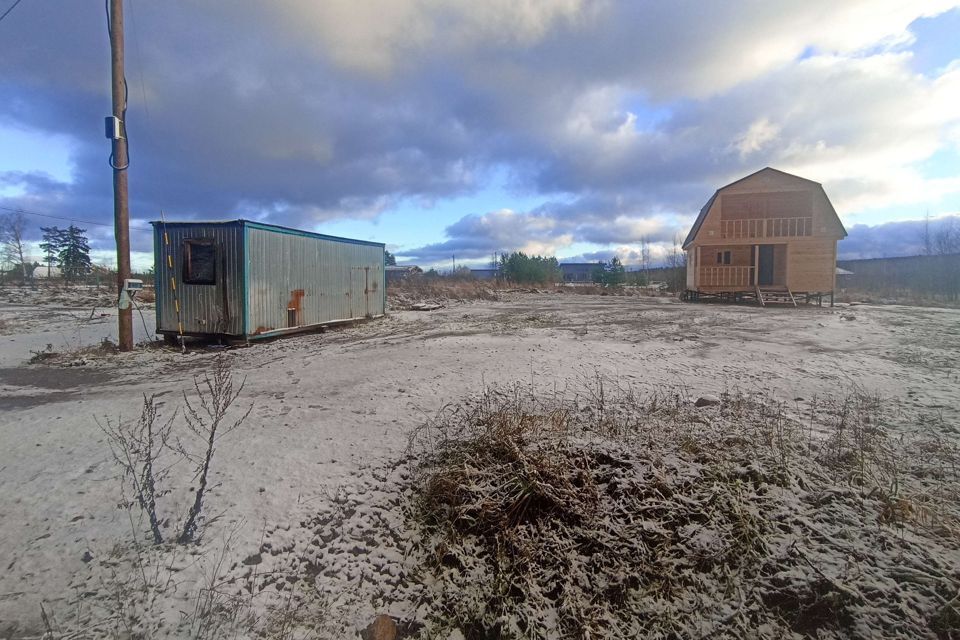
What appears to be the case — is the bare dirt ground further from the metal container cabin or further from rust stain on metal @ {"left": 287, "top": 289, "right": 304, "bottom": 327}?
the metal container cabin

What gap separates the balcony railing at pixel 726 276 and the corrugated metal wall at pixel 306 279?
18.0 meters

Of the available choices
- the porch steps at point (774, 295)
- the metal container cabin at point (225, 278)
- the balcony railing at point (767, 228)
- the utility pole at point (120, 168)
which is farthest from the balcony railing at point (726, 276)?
the utility pole at point (120, 168)

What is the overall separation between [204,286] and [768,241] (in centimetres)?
2494

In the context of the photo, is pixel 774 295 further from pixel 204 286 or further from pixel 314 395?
pixel 204 286

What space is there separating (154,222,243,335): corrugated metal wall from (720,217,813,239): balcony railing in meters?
23.1

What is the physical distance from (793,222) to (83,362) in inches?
1103

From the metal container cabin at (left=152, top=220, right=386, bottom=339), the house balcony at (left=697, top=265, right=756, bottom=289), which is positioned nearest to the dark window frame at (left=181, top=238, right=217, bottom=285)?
the metal container cabin at (left=152, top=220, right=386, bottom=339)

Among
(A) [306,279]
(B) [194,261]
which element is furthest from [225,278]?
(A) [306,279]

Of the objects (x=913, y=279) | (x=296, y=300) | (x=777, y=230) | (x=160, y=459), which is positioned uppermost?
(x=777, y=230)

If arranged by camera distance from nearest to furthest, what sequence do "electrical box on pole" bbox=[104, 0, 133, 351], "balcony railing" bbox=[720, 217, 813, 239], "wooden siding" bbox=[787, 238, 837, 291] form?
1. "electrical box on pole" bbox=[104, 0, 133, 351]
2. "wooden siding" bbox=[787, 238, 837, 291]
3. "balcony railing" bbox=[720, 217, 813, 239]

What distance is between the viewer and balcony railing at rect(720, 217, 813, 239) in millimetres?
22641

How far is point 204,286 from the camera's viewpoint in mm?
10477

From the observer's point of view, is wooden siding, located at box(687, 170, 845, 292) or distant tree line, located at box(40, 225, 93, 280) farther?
distant tree line, located at box(40, 225, 93, 280)

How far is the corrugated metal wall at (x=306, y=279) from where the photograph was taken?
10648 millimetres
